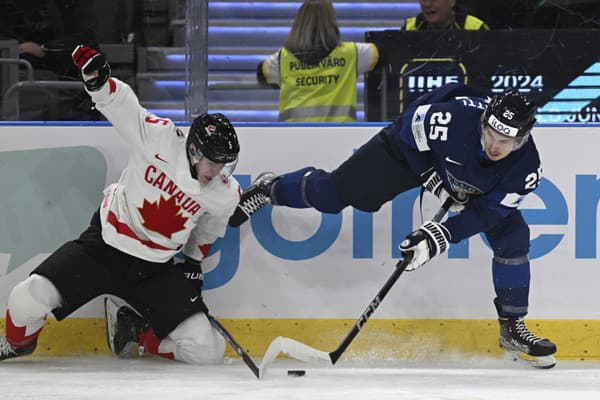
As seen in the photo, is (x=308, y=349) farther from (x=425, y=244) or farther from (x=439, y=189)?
(x=439, y=189)

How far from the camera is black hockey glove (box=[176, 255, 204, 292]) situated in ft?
12.4

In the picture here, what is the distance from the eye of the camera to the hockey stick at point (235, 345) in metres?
3.40

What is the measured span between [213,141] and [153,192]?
334mm

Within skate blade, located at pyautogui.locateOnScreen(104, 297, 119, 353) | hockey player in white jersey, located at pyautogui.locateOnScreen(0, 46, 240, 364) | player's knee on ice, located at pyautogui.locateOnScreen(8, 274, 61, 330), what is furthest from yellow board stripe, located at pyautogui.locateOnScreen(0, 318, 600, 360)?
player's knee on ice, located at pyautogui.locateOnScreen(8, 274, 61, 330)

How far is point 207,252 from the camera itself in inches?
151

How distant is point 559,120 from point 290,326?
4.07ft

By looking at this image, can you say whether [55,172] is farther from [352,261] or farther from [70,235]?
[352,261]

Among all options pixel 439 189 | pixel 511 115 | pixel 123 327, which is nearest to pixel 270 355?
pixel 123 327

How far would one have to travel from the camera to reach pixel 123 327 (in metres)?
3.81

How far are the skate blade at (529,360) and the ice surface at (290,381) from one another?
0.09ft

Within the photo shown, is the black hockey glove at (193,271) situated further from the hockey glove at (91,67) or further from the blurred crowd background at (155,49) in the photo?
the hockey glove at (91,67)

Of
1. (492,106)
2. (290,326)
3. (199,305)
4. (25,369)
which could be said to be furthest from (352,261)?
(25,369)

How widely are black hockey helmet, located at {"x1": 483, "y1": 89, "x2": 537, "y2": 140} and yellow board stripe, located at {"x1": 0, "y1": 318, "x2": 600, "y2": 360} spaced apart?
0.90 m

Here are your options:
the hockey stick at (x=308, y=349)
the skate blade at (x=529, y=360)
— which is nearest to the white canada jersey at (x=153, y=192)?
the hockey stick at (x=308, y=349)
